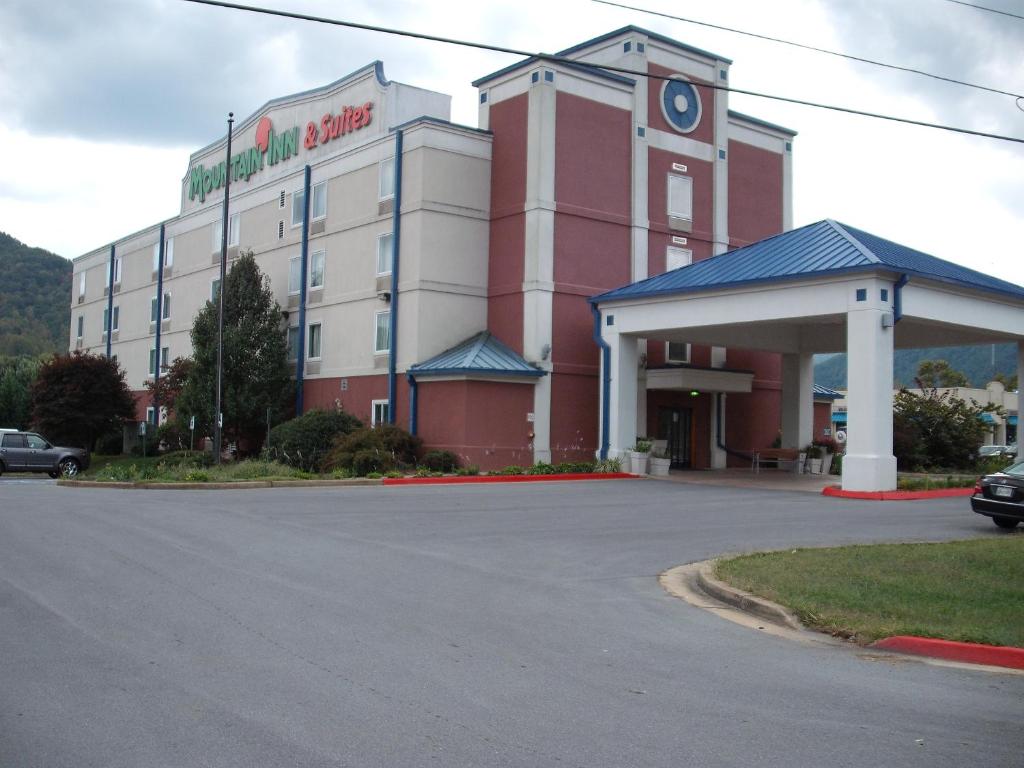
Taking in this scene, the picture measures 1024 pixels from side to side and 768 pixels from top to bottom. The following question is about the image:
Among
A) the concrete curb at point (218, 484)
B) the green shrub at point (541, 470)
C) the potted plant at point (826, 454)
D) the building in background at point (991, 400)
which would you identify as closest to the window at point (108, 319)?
the concrete curb at point (218, 484)

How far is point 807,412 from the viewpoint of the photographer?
120 ft

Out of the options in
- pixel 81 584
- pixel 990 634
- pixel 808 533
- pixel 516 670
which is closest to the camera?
pixel 516 670

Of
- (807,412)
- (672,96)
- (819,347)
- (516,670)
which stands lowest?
(516,670)

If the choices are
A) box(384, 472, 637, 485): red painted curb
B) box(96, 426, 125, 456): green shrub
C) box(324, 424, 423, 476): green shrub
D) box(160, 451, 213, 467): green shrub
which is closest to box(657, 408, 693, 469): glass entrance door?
box(384, 472, 637, 485): red painted curb

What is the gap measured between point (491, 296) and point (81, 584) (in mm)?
24989

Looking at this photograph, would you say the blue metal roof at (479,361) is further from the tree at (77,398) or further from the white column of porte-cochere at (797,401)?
the tree at (77,398)

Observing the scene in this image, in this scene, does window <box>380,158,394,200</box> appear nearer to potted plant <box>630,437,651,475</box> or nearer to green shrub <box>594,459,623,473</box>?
green shrub <box>594,459,623,473</box>

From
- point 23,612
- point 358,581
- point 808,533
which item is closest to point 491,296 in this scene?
point 808,533

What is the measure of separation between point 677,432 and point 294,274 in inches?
625

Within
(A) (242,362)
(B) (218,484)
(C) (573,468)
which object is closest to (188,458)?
(A) (242,362)

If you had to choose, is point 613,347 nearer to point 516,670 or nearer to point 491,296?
point 491,296

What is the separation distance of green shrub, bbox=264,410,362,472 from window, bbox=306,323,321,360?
5437 mm

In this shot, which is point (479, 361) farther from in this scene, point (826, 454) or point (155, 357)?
point (155, 357)

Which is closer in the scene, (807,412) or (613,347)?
(613,347)
